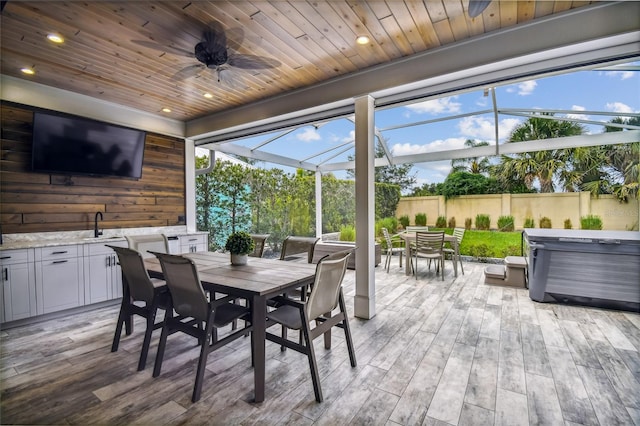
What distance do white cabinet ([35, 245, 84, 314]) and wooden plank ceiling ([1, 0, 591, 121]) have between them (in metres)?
2.07

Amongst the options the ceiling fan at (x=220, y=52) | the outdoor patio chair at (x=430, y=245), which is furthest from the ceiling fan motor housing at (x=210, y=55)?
the outdoor patio chair at (x=430, y=245)

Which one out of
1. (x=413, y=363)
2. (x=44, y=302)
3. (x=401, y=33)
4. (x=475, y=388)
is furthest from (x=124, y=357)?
(x=401, y=33)

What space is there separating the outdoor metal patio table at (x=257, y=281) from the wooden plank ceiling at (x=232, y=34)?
1826mm

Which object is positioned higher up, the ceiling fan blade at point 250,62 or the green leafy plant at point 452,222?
the ceiling fan blade at point 250,62

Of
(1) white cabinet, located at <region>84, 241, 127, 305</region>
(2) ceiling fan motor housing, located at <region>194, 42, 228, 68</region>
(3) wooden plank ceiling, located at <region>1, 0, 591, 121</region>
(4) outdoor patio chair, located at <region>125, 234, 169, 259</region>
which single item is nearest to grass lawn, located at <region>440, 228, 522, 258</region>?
(3) wooden plank ceiling, located at <region>1, 0, 591, 121</region>

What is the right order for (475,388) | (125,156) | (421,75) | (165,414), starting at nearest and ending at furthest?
(165,414) → (475,388) → (421,75) → (125,156)

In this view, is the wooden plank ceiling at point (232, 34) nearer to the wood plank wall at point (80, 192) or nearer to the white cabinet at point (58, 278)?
the wood plank wall at point (80, 192)

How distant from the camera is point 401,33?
2.56m

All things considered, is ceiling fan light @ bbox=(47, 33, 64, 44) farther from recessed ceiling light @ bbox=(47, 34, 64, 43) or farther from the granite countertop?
the granite countertop

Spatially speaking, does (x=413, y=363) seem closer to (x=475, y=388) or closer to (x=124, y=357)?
(x=475, y=388)

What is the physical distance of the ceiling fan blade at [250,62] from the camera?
2.51 m

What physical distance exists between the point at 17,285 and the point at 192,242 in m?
2.06

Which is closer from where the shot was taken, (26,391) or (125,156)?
(26,391)

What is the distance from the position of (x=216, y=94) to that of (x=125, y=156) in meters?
1.66
